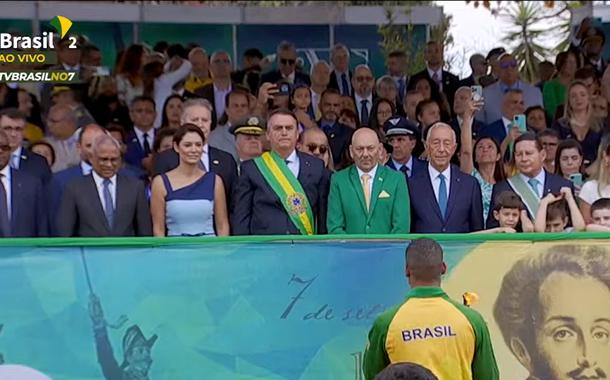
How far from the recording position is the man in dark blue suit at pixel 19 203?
7535 mm

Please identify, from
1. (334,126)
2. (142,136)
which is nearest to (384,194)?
(334,126)

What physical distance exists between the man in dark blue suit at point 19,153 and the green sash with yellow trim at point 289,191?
5.66 feet

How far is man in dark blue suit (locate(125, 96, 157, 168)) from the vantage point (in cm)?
1009

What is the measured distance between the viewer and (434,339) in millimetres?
5027

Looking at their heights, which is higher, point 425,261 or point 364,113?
point 364,113

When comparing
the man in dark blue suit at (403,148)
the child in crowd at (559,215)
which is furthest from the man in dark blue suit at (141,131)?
the child in crowd at (559,215)

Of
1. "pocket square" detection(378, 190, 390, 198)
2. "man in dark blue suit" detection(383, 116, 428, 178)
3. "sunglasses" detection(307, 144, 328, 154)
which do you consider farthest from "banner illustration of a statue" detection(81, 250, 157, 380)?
"man in dark blue suit" detection(383, 116, 428, 178)

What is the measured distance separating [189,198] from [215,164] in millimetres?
688

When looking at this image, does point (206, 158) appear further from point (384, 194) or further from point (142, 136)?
point (142, 136)

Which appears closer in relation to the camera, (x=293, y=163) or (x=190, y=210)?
(x=190, y=210)

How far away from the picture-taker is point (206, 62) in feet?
39.7

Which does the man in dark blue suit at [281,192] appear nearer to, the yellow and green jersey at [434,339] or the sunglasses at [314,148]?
the sunglasses at [314,148]

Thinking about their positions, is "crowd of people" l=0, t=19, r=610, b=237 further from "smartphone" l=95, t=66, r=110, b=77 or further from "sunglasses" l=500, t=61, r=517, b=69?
"smartphone" l=95, t=66, r=110, b=77

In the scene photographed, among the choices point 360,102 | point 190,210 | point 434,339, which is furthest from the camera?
point 360,102
